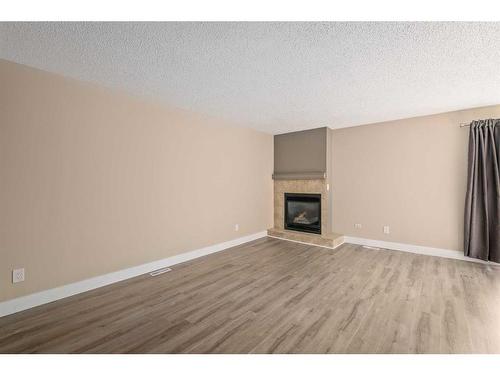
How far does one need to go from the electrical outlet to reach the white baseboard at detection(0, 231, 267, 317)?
0.17 meters

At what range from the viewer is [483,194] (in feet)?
10.6

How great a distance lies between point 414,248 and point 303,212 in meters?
2.06

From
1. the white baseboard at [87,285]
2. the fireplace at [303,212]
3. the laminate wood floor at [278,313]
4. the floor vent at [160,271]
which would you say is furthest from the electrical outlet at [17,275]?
the fireplace at [303,212]

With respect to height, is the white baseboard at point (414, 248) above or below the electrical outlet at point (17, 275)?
below

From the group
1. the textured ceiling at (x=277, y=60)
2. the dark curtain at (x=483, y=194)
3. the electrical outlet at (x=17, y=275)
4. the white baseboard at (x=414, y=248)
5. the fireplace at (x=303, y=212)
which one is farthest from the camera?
the fireplace at (x=303, y=212)

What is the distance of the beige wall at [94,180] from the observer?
207 centimetres

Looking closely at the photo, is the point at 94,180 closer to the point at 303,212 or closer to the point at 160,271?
the point at 160,271

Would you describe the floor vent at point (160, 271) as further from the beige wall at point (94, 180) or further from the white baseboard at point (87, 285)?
the beige wall at point (94, 180)

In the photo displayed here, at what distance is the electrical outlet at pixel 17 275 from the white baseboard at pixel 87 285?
0.57 ft

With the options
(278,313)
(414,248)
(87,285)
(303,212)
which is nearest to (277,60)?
(278,313)

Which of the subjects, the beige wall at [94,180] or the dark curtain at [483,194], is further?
the dark curtain at [483,194]

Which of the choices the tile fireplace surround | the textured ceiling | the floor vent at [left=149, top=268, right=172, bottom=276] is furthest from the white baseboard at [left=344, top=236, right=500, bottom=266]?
the floor vent at [left=149, top=268, right=172, bottom=276]

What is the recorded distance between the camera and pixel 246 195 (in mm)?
4590

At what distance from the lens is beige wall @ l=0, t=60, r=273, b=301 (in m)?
2.07
